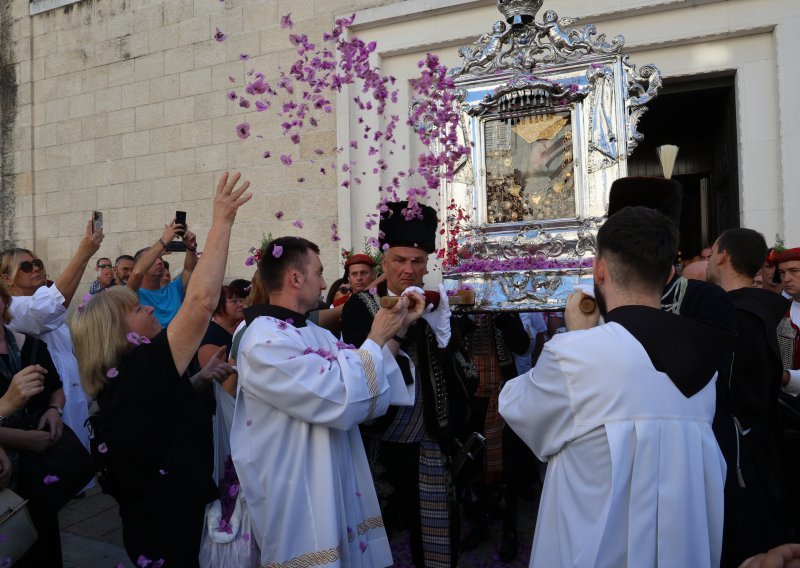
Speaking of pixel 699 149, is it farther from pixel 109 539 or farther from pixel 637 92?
pixel 109 539

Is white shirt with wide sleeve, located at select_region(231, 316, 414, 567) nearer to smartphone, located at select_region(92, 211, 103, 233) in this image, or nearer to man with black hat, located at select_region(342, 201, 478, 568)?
man with black hat, located at select_region(342, 201, 478, 568)

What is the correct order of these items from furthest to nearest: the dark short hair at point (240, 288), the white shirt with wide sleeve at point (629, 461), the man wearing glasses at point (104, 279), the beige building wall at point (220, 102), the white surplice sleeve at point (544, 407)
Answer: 1. the man wearing glasses at point (104, 279)
2. the beige building wall at point (220, 102)
3. the dark short hair at point (240, 288)
4. the white surplice sleeve at point (544, 407)
5. the white shirt with wide sleeve at point (629, 461)

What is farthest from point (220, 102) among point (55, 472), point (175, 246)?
point (55, 472)

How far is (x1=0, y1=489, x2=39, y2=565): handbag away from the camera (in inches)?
90.3

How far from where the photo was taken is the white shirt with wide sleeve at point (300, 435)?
242 centimetres

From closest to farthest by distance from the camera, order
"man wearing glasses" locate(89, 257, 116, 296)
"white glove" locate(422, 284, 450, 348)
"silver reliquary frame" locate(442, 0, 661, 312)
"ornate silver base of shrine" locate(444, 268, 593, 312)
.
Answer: "white glove" locate(422, 284, 450, 348)
"ornate silver base of shrine" locate(444, 268, 593, 312)
"silver reliquary frame" locate(442, 0, 661, 312)
"man wearing glasses" locate(89, 257, 116, 296)

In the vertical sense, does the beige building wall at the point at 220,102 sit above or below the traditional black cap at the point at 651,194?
above

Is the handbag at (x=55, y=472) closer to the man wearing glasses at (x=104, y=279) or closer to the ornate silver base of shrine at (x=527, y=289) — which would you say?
the ornate silver base of shrine at (x=527, y=289)

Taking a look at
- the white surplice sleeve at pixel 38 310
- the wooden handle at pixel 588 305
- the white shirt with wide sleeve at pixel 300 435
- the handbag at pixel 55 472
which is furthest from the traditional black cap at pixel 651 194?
the white surplice sleeve at pixel 38 310

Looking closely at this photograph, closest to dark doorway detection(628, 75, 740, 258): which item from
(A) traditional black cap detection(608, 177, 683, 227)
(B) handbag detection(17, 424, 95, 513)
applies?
(A) traditional black cap detection(608, 177, 683, 227)

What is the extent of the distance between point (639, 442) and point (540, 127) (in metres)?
2.53

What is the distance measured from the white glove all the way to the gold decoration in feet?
4.12

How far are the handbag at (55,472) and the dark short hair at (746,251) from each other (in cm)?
341

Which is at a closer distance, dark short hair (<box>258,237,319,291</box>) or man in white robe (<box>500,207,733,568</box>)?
man in white robe (<box>500,207,733,568</box>)
